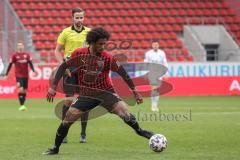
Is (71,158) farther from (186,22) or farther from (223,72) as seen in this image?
(186,22)

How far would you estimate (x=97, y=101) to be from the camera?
10.5m

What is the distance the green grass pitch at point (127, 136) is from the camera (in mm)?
10391

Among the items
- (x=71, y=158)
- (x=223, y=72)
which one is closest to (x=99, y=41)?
(x=71, y=158)

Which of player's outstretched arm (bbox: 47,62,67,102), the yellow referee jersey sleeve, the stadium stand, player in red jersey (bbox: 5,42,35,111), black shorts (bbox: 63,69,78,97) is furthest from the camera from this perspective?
the stadium stand

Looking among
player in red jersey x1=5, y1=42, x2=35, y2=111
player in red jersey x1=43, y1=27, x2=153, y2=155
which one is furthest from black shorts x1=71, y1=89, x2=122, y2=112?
player in red jersey x1=5, y1=42, x2=35, y2=111

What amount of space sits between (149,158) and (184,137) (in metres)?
3.27

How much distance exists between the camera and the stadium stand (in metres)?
35.7

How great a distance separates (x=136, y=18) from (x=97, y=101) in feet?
91.7

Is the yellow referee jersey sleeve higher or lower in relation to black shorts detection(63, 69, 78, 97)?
higher

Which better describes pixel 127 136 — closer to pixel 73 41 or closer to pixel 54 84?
pixel 73 41

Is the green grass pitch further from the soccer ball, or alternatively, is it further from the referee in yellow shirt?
the referee in yellow shirt

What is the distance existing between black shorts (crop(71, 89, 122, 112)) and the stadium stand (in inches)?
927

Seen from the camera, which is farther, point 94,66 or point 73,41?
point 73,41

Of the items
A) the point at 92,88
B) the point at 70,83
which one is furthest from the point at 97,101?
the point at 70,83
